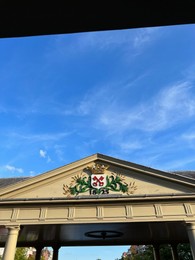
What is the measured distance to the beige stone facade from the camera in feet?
47.1

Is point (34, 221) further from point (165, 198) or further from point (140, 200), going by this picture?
point (165, 198)

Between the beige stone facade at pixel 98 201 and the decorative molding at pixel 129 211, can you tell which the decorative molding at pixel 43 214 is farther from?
the decorative molding at pixel 129 211

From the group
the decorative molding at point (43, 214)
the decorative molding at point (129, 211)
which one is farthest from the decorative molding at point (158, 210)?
the decorative molding at point (43, 214)

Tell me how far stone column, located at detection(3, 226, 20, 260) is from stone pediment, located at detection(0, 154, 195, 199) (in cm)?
202

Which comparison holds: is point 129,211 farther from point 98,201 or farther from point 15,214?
point 15,214

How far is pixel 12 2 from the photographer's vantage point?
5.19 ft

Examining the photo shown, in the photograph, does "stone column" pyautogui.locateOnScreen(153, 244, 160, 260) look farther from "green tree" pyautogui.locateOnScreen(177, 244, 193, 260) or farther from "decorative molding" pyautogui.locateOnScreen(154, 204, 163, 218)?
"green tree" pyautogui.locateOnScreen(177, 244, 193, 260)

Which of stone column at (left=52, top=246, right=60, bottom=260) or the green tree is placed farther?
the green tree

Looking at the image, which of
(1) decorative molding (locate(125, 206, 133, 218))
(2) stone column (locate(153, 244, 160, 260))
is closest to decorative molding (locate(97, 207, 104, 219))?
(1) decorative molding (locate(125, 206, 133, 218))

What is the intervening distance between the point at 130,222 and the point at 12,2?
14.3 meters

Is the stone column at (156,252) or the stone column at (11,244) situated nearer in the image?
the stone column at (11,244)

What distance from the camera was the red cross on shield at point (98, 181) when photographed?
1572 cm

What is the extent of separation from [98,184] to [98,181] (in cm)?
20

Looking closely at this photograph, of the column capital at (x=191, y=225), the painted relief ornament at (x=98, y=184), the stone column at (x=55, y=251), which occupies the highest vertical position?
the painted relief ornament at (x=98, y=184)
